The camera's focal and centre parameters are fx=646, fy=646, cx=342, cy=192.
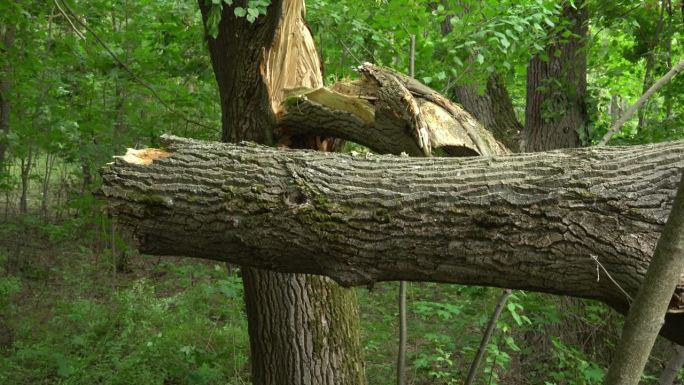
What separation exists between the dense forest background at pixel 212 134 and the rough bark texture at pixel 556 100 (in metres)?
0.07

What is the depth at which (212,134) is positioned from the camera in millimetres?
7805

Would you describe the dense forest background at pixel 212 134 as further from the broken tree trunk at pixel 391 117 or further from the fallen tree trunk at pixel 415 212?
the fallen tree trunk at pixel 415 212

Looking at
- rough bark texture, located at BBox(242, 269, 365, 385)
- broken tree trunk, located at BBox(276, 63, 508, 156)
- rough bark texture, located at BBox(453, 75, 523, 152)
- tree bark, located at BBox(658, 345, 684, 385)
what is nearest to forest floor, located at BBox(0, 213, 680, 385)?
tree bark, located at BBox(658, 345, 684, 385)

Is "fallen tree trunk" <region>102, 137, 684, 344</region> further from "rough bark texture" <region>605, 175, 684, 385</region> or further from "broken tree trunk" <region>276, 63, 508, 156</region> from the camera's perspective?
"broken tree trunk" <region>276, 63, 508, 156</region>

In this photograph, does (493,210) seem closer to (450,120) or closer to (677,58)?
(450,120)

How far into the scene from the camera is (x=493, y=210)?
2.27 m

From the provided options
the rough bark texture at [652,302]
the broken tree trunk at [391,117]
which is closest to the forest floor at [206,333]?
the broken tree trunk at [391,117]

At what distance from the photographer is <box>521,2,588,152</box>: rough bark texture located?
647 cm

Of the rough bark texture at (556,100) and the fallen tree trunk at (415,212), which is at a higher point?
the rough bark texture at (556,100)

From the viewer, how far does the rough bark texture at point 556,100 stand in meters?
6.47

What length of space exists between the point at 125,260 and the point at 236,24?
7.73 metres

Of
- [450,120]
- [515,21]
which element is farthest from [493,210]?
[515,21]

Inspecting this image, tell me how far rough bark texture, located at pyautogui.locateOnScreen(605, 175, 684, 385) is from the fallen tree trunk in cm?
36

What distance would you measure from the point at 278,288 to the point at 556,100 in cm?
395
